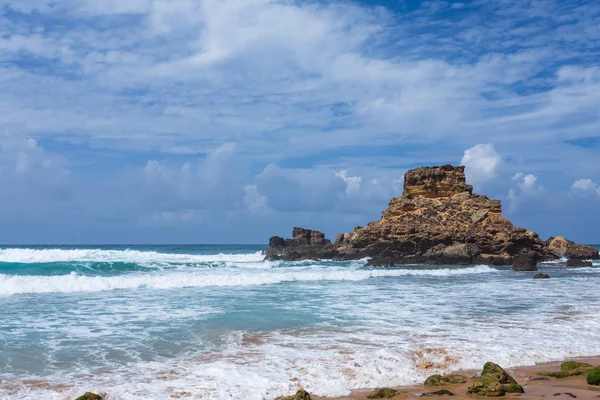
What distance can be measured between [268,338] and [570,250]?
47.2 metres

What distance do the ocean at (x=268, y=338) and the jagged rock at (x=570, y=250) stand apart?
31733mm

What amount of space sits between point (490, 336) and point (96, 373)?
7.64 m

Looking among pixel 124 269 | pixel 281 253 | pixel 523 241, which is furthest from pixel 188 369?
pixel 281 253

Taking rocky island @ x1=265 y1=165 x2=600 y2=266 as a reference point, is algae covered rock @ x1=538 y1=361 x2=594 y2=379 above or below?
below

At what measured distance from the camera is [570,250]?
49.2 m

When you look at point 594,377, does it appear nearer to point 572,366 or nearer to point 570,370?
point 570,370

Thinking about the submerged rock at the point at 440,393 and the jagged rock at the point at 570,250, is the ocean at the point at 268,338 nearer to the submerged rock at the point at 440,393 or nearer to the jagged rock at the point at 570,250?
the submerged rock at the point at 440,393

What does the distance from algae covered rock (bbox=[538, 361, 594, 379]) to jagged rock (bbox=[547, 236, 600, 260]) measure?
142 ft

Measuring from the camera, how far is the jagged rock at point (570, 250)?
158 feet

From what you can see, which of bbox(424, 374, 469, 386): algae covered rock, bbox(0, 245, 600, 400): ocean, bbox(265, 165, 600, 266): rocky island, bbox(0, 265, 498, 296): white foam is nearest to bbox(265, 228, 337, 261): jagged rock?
bbox(265, 165, 600, 266): rocky island

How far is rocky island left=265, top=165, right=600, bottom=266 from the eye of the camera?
138 feet

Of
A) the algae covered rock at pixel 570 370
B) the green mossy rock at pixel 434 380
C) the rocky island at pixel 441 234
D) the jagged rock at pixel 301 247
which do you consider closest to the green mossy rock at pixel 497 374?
the green mossy rock at pixel 434 380

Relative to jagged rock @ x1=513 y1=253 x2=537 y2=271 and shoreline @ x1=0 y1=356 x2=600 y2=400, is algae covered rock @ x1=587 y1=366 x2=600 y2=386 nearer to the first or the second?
shoreline @ x1=0 y1=356 x2=600 y2=400

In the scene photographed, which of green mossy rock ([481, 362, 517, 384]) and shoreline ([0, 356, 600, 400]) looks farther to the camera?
green mossy rock ([481, 362, 517, 384])
